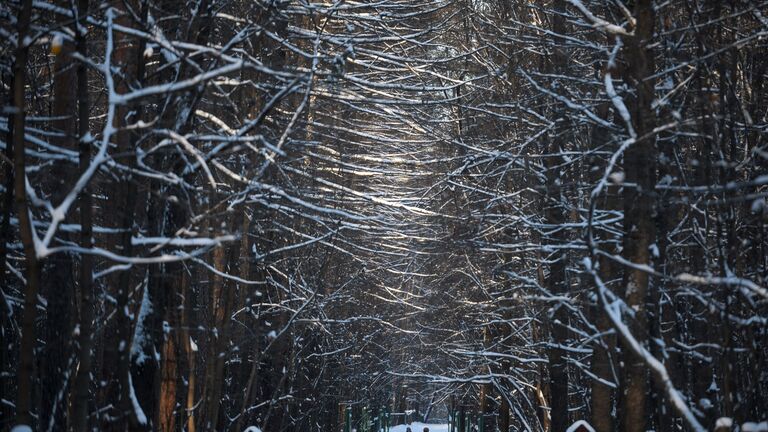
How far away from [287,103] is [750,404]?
10590 mm

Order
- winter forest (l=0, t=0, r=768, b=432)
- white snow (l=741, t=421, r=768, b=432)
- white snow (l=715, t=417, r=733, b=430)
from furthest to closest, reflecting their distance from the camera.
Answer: white snow (l=715, t=417, r=733, b=430), winter forest (l=0, t=0, r=768, b=432), white snow (l=741, t=421, r=768, b=432)

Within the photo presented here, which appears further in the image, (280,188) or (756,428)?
(280,188)

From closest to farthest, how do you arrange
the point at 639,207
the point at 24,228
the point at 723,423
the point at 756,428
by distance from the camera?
1. the point at 24,228
2. the point at 756,428
3. the point at 723,423
4. the point at 639,207

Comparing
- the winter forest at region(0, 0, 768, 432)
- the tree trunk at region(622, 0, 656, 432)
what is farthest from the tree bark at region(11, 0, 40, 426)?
the tree trunk at region(622, 0, 656, 432)

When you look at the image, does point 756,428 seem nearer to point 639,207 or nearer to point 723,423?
point 723,423

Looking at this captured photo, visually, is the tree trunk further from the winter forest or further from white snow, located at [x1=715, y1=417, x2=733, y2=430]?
white snow, located at [x1=715, y1=417, x2=733, y2=430]

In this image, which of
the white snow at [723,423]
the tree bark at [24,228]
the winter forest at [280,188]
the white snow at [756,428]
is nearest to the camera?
the tree bark at [24,228]

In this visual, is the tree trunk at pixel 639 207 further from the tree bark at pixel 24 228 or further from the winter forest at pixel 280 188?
the tree bark at pixel 24 228

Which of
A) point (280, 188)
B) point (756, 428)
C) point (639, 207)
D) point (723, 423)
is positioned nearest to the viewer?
point (756, 428)

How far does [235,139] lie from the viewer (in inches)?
244

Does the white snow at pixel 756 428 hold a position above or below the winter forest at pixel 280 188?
below

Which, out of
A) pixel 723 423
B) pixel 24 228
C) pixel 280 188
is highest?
pixel 280 188

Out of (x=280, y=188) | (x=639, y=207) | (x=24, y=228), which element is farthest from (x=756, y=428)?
(x=280, y=188)

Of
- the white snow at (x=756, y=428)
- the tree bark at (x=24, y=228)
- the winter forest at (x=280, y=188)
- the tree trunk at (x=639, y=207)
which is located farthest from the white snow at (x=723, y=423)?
the tree bark at (x=24, y=228)
